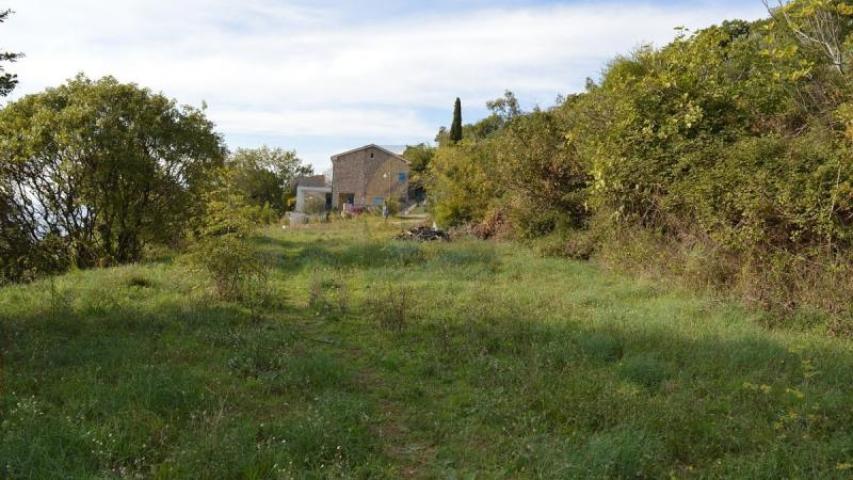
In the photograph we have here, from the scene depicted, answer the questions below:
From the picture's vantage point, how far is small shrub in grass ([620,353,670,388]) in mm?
4935

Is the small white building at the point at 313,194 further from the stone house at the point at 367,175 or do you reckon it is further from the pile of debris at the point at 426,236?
the pile of debris at the point at 426,236

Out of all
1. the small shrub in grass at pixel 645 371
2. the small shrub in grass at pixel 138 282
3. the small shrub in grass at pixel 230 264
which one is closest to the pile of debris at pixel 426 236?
the small shrub in grass at pixel 138 282

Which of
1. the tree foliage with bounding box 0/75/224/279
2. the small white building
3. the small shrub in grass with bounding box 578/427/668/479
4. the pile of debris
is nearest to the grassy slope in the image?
the small shrub in grass with bounding box 578/427/668/479

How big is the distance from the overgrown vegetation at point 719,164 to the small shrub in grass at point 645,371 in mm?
2636

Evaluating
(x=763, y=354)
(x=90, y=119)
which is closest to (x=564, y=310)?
(x=763, y=354)

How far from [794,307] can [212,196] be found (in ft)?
27.7


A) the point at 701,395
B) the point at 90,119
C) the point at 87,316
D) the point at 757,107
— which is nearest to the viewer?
the point at 701,395

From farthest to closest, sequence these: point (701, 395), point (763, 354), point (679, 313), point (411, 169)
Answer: point (411, 169)
point (679, 313)
point (763, 354)
point (701, 395)

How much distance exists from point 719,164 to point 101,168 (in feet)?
38.4

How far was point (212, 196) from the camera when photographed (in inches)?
348

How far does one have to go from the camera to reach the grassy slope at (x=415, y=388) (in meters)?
3.46

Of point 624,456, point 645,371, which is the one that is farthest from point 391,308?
point 624,456

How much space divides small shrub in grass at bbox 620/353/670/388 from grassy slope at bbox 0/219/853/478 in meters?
0.02

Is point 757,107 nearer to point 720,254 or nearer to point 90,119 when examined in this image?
point 720,254
